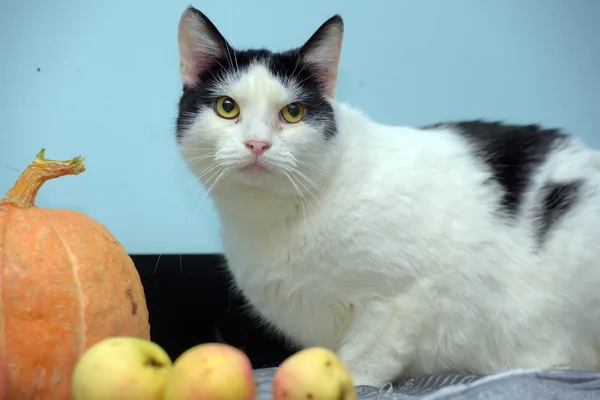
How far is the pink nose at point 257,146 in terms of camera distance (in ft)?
3.67

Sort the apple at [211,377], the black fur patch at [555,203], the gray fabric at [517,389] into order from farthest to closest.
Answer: the black fur patch at [555,203] < the gray fabric at [517,389] < the apple at [211,377]

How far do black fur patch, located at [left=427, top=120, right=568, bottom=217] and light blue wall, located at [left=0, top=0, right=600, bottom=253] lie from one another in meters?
0.48

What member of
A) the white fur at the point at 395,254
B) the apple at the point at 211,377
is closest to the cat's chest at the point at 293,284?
the white fur at the point at 395,254

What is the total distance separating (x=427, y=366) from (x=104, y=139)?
4.11 ft

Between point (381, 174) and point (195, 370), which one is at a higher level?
point (381, 174)

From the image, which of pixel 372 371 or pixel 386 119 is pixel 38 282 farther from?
pixel 386 119

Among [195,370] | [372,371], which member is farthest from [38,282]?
[372,371]

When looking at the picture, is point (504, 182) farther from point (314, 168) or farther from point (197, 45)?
point (197, 45)

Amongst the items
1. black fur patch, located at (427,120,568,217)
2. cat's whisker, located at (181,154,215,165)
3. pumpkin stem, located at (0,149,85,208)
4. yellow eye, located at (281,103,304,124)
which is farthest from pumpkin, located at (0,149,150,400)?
black fur patch, located at (427,120,568,217)

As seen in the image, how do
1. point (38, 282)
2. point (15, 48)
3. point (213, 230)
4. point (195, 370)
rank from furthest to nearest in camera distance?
point (213, 230) → point (15, 48) → point (38, 282) → point (195, 370)

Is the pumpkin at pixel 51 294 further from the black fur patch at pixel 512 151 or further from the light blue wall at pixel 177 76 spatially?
the black fur patch at pixel 512 151

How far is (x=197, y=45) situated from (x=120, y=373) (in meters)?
0.82

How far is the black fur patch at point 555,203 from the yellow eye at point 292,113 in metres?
0.65

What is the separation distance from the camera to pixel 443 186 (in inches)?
53.3
